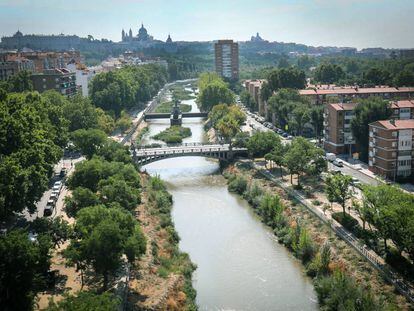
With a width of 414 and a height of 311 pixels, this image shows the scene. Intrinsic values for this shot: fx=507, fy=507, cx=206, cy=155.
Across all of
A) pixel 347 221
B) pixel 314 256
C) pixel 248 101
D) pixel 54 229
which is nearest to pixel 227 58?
pixel 248 101

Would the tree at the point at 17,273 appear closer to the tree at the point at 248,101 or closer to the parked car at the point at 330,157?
the parked car at the point at 330,157

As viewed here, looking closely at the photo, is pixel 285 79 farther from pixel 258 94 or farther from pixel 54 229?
pixel 54 229

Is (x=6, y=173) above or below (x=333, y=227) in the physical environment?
above

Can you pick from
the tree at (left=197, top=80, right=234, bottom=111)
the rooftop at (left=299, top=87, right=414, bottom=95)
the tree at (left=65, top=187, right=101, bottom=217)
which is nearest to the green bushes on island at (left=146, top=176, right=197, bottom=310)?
the tree at (left=65, top=187, right=101, bottom=217)

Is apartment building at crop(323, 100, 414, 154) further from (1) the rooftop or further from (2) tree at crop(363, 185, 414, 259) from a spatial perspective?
(2) tree at crop(363, 185, 414, 259)

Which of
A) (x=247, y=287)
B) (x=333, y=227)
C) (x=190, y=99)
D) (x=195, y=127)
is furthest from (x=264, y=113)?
(x=247, y=287)

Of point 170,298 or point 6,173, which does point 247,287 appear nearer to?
point 170,298
